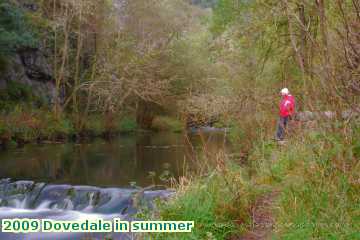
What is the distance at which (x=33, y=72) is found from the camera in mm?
27172

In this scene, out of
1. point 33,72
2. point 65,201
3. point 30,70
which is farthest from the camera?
point 33,72

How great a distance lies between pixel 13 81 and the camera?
25.5m

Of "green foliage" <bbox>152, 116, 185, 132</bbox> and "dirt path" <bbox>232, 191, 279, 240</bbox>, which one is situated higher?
"dirt path" <bbox>232, 191, 279, 240</bbox>

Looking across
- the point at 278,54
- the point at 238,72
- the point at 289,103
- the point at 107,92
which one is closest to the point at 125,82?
the point at 107,92

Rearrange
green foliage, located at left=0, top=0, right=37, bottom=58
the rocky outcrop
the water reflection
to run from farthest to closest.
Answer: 1. the rocky outcrop
2. green foliage, located at left=0, top=0, right=37, bottom=58
3. the water reflection

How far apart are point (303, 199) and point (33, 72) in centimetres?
2478

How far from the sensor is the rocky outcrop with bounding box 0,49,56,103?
2580cm

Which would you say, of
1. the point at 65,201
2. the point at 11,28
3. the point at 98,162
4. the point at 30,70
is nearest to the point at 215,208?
the point at 65,201

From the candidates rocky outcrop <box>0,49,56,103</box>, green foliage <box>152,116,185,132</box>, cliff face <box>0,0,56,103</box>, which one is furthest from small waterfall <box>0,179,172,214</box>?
green foliage <box>152,116,185,132</box>

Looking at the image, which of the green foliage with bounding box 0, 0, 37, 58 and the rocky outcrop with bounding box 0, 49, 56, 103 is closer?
the green foliage with bounding box 0, 0, 37, 58

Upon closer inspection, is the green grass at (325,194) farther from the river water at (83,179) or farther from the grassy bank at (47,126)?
the grassy bank at (47,126)

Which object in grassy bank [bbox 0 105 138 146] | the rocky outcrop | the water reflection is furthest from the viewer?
the rocky outcrop

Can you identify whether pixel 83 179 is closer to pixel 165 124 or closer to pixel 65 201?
pixel 65 201

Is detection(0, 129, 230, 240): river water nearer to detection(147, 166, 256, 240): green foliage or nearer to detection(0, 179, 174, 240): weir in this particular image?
detection(0, 179, 174, 240): weir
